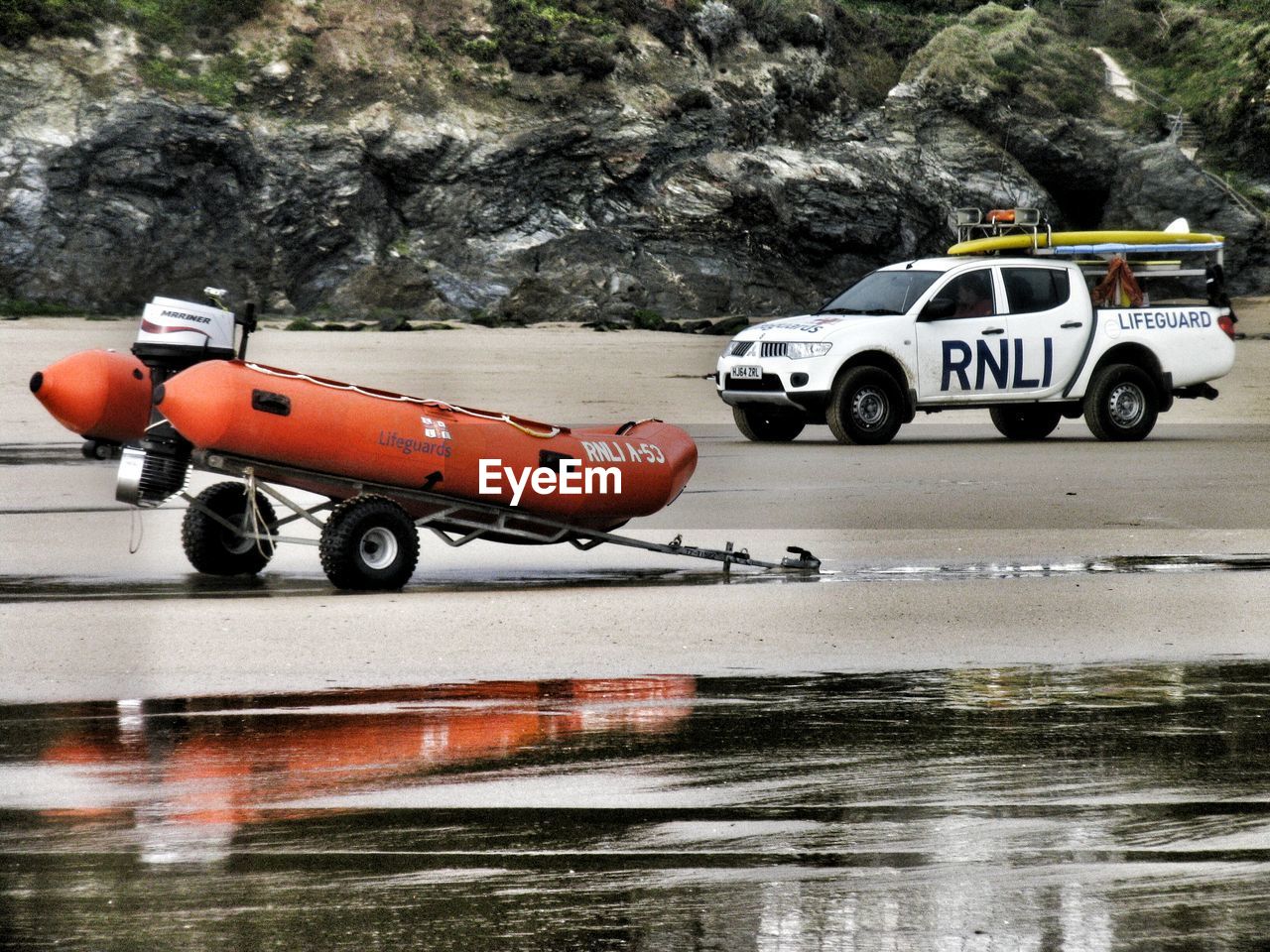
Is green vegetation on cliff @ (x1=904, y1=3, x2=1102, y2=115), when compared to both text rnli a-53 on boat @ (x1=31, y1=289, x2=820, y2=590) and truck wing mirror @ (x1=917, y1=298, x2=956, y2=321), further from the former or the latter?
text rnli a-53 on boat @ (x1=31, y1=289, x2=820, y2=590)

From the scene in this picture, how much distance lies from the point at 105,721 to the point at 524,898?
2664 mm

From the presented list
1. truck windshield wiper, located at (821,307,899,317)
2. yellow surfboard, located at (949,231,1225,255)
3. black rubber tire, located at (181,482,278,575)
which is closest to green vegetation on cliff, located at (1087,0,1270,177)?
yellow surfboard, located at (949,231,1225,255)

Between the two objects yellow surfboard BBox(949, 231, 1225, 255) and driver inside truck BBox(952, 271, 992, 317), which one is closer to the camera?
driver inside truck BBox(952, 271, 992, 317)

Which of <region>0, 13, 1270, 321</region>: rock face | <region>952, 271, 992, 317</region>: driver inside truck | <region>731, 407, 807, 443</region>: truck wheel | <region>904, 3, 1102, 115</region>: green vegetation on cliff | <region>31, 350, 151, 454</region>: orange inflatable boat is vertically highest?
<region>904, 3, 1102, 115</region>: green vegetation on cliff

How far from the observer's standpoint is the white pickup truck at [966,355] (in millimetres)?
Answer: 19906

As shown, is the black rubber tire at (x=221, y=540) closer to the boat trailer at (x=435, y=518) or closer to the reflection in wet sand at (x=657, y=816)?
the boat trailer at (x=435, y=518)

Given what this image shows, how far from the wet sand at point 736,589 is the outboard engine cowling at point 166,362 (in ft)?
1.87

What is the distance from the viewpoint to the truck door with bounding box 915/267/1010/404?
20.1 metres

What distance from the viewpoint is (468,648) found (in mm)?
8359

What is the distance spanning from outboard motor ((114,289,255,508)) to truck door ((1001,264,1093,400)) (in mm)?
11134

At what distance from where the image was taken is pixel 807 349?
19844 mm

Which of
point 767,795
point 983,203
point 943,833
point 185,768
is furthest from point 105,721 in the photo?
point 983,203
